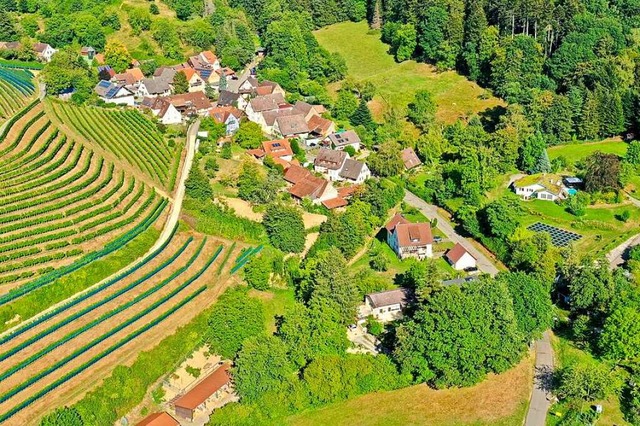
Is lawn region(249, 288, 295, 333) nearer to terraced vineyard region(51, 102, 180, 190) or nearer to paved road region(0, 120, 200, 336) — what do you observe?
paved road region(0, 120, 200, 336)

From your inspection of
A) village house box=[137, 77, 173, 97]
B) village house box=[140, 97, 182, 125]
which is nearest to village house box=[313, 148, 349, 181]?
village house box=[140, 97, 182, 125]

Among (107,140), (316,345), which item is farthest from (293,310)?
(107,140)

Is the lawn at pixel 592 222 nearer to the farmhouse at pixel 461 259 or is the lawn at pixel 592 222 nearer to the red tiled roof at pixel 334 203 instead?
the farmhouse at pixel 461 259

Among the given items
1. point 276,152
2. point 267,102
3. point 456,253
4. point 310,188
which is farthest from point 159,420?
point 267,102

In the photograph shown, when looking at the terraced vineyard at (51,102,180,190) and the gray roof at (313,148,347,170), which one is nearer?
the terraced vineyard at (51,102,180,190)

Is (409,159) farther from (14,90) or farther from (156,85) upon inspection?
(14,90)

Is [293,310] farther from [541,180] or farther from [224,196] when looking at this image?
[541,180]

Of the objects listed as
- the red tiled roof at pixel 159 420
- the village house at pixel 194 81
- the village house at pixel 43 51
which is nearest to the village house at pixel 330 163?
the village house at pixel 194 81
